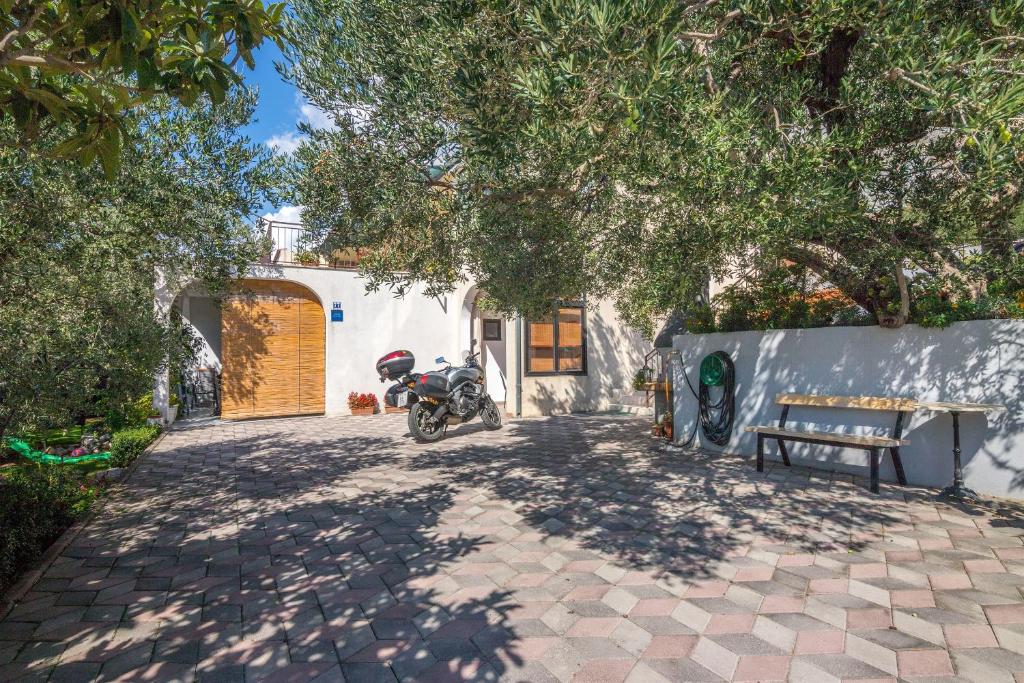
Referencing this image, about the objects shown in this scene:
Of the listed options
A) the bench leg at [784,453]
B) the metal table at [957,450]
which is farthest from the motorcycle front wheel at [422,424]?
the metal table at [957,450]

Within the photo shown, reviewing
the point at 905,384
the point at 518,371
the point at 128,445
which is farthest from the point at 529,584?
the point at 518,371

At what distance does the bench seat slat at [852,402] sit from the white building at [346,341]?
17.1 feet

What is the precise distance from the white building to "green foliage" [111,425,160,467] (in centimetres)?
298

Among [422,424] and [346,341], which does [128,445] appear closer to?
[422,424]

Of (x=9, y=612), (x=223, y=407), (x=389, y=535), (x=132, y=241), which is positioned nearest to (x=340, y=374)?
(x=223, y=407)

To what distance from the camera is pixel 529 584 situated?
11.1 feet

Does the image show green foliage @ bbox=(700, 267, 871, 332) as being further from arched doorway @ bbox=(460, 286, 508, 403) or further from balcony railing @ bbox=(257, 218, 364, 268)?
balcony railing @ bbox=(257, 218, 364, 268)

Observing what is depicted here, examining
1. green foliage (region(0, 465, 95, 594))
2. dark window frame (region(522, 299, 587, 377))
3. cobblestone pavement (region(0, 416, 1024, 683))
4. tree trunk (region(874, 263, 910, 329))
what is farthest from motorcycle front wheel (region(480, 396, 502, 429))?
tree trunk (region(874, 263, 910, 329))

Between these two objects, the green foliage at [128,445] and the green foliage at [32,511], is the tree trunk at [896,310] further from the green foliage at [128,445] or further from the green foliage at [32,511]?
the green foliage at [128,445]

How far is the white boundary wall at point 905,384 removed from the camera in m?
5.00

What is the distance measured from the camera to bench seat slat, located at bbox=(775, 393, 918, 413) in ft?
18.0

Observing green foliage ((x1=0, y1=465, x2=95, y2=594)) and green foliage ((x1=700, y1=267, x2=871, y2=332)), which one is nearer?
green foliage ((x1=0, y1=465, x2=95, y2=594))

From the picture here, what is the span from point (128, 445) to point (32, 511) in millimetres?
3333

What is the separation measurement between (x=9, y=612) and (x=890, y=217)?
6905mm
